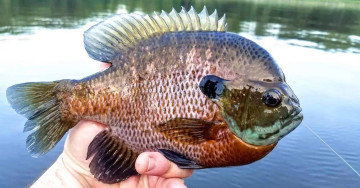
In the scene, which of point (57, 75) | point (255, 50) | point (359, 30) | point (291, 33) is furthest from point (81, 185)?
point (359, 30)

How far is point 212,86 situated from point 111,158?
0.83m

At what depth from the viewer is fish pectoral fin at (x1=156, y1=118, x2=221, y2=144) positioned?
210 centimetres

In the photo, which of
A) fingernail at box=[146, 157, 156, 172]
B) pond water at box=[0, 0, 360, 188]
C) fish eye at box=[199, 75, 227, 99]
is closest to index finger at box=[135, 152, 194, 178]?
fingernail at box=[146, 157, 156, 172]

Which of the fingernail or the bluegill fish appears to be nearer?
the bluegill fish

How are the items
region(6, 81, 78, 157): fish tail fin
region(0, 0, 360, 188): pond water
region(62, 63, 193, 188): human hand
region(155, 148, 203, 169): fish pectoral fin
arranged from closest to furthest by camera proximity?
region(155, 148, 203, 169): fish pectoral fin < region(62, 63, 193, 188): human hand < region(6, 81, 78, 157): fish tail fin < region(0, 0, 360, 188): pond water

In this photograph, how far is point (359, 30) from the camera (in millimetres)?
33500

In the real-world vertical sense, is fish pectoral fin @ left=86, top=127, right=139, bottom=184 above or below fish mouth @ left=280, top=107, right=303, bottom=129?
below

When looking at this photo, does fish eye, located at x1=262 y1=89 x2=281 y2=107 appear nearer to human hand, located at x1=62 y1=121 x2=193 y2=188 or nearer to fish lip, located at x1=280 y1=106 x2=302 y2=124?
fish lip, located at x1=280 y1=106 x2=302 y2=124

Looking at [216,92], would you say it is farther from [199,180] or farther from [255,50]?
[199,180]

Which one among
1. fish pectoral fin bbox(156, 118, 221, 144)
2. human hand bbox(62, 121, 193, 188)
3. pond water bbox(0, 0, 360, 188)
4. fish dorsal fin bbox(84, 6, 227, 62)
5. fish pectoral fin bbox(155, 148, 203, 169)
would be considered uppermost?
fish dorsal fin bbox(84, 6, 227, 62)

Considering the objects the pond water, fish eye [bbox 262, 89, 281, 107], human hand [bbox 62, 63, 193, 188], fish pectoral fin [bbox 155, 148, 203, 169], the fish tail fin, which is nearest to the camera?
fish eye [bbox 262, 89, 281, 107]

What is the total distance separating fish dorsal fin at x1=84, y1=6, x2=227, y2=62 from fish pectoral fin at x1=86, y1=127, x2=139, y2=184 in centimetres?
52

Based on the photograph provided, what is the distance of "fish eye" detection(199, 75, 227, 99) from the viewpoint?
83.0 inches

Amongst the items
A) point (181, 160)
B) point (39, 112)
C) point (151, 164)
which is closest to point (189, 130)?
point (181, 160)
